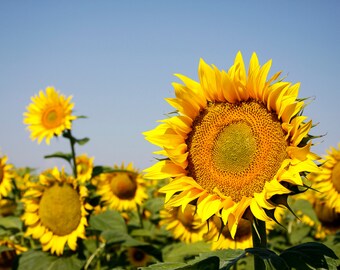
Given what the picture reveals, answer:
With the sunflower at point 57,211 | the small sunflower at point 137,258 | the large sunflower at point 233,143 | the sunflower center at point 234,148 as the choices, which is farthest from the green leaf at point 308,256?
the small sunflower at point 137,258

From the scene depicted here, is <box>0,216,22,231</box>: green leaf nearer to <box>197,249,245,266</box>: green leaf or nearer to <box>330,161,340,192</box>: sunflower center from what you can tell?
<box>197,249,245,266</box>: green leaf

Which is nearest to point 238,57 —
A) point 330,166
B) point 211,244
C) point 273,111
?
point 273,111

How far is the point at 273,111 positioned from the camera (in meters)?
2.60

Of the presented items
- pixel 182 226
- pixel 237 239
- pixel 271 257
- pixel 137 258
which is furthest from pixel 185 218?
pixel 271 257

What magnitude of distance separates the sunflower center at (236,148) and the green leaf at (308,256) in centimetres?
37

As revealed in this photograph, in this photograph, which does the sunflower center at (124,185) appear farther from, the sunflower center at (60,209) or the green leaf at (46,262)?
the green leaf at (46,262)

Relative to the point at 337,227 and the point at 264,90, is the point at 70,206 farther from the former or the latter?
the point at 337,227

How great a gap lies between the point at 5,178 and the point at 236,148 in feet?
15.3

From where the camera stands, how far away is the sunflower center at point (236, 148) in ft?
8.32

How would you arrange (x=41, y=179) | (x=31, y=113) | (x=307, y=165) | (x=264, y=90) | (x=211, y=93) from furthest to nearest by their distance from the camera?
1. (x=31, y=113)
2. (x=41, y=179)
3. (x=211, y=93)
4. (x=264, y=90)
5. (x=307, y=165)

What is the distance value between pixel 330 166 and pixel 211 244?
7.14 feet

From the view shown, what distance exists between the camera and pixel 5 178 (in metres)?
6.43

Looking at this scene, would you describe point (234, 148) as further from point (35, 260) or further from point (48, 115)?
point (48, 115)

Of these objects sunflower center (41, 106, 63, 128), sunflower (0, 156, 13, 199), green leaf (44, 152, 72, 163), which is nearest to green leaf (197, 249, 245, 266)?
green leaf (44, 152, 72, 163)
